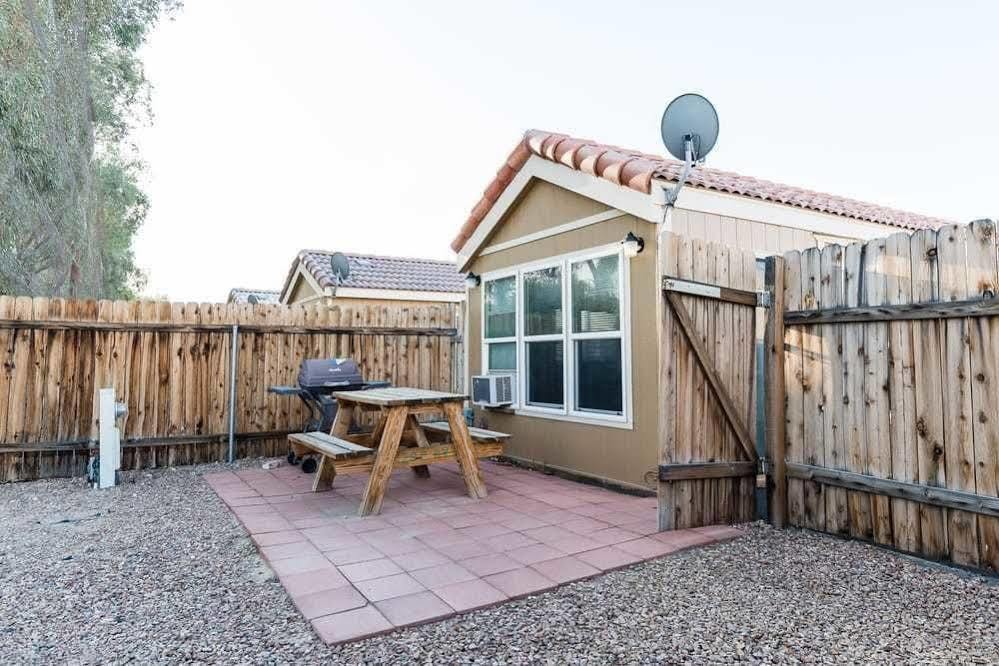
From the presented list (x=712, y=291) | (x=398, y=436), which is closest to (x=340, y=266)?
(x=398, y=436)

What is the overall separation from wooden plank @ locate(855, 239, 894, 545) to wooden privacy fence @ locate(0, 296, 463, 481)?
16.5ft

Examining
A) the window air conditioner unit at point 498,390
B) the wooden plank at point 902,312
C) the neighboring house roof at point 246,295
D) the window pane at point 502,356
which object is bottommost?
the window air conditioner unit at point 498,390

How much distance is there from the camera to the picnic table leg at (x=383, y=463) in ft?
13.4

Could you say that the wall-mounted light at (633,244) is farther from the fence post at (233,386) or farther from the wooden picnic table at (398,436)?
the fence post at (233,386)

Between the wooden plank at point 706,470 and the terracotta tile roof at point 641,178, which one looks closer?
the wooden plank at point 706,470

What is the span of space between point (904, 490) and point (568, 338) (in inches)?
115

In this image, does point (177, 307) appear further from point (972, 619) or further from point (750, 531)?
point (972, 619)

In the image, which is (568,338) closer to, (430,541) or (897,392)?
(430,541)

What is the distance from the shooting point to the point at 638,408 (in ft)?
15.2

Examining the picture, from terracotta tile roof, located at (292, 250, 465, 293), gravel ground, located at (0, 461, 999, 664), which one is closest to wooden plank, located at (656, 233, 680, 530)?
gravel ground, located at (0, 461, 999, 664)

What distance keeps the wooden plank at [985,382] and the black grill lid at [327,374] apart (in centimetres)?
493

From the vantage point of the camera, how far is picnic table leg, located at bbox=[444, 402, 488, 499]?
4539 millimetres

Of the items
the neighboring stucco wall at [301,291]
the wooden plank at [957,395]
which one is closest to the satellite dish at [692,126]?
the wooden plank at [957,395]

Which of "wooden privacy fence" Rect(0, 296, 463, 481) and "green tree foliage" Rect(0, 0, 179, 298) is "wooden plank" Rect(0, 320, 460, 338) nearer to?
"wooden privacy fence" Rect(0, 296, 463, 481)
